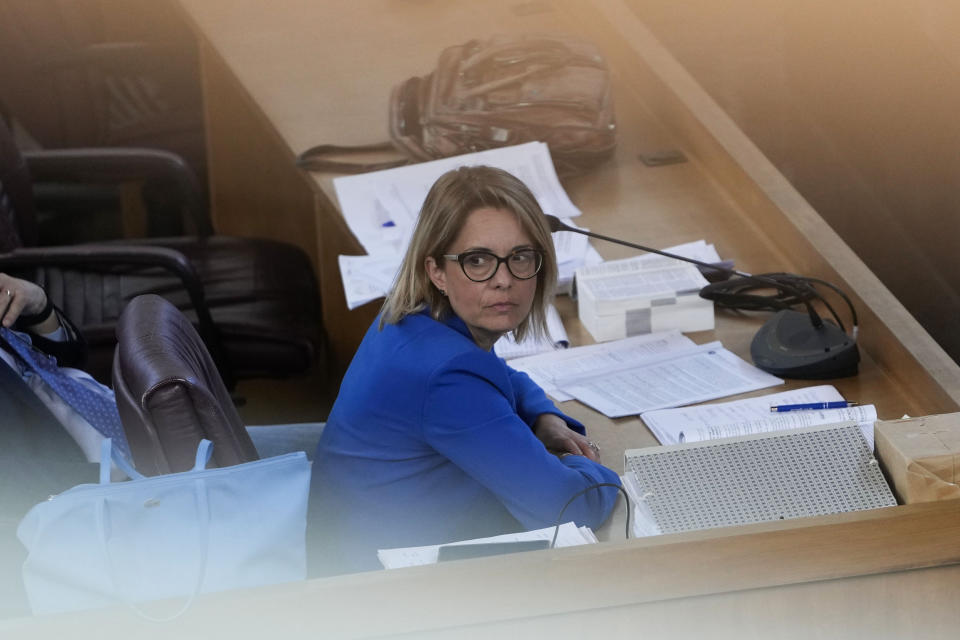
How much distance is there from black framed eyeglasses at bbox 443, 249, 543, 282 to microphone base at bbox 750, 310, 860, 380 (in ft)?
1.51

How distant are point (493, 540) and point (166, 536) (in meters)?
0.33

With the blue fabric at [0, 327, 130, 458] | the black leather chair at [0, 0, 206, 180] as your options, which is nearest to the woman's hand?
the blue fabric at [0, 327, 130, 458]

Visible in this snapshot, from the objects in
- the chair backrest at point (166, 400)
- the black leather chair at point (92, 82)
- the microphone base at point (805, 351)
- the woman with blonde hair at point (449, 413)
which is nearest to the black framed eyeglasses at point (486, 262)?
the woman with blonde hair at point (449, 413)

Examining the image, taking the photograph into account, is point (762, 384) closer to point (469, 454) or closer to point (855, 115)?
point (469, 454)

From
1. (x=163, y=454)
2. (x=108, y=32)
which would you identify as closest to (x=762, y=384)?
(x=163, y=454)

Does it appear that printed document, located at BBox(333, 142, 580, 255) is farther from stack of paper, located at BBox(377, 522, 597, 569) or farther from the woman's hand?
stack of paper, located at BBox(377, 522, 597, 569)

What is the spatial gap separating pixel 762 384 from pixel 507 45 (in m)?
1.13

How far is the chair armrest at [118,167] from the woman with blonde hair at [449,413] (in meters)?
1.23

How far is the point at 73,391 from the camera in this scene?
1.98 metres

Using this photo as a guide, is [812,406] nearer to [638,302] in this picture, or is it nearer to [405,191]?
[638,302]

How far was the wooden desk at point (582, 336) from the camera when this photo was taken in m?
1.09

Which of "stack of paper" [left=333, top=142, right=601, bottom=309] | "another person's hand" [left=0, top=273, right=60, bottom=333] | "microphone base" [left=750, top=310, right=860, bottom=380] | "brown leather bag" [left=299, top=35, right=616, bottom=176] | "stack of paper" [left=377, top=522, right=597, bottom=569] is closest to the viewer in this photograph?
"stack of paper" [left=377, top=522, right=597, bottom=569]

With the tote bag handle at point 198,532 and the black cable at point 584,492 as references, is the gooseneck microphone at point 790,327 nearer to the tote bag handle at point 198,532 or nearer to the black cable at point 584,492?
the black cable at point 584,492

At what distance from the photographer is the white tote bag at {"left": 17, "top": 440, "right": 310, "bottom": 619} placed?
3.76ft
